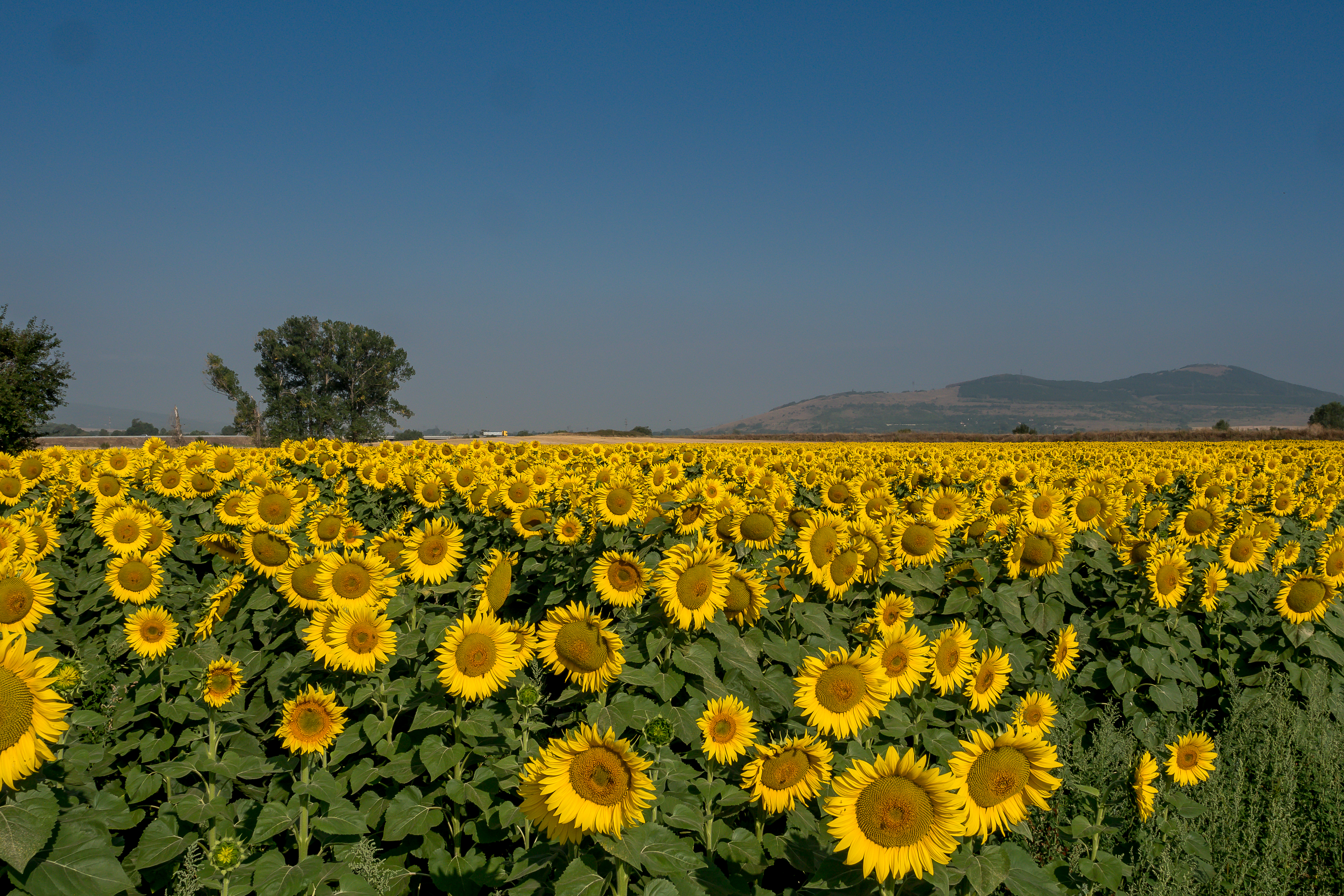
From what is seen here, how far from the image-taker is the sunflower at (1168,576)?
5.45 meters

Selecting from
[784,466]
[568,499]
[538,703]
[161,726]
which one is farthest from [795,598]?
[784,466]

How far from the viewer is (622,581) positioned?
372 centimetres

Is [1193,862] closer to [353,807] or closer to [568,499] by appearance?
[353,807]

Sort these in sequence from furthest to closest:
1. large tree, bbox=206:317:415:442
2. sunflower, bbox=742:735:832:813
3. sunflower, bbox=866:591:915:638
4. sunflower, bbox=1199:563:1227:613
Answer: large tree, bbox=206:317:415:442
sunflower, bbox=1199:563:1227:613
sunflower, bbox=866:591:915:638
sunflower, bbox=742:735:832:813

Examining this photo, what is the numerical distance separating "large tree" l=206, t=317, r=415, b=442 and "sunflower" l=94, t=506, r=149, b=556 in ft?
226

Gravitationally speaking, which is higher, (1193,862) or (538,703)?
(538,703)

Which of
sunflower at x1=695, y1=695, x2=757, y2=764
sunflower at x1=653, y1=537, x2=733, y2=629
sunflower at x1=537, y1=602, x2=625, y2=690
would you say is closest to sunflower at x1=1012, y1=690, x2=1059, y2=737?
sunflower at x1=695, y1=695, x2=757, y2=764

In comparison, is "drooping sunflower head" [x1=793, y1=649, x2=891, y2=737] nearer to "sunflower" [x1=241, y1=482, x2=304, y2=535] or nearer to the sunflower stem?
the sunflower stem

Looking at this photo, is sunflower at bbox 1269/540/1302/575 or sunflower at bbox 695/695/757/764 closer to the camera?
sunflower at bbox 695/695/757/764

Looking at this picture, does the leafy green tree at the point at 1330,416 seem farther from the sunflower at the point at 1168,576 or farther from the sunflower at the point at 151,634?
the sunflower at the point at 151,634

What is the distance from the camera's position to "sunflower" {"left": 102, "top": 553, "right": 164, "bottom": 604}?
5.61m

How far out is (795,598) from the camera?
436 cm

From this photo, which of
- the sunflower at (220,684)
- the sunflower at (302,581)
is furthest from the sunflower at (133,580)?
the sunflower at (220,684)

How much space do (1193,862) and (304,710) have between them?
4913mm
